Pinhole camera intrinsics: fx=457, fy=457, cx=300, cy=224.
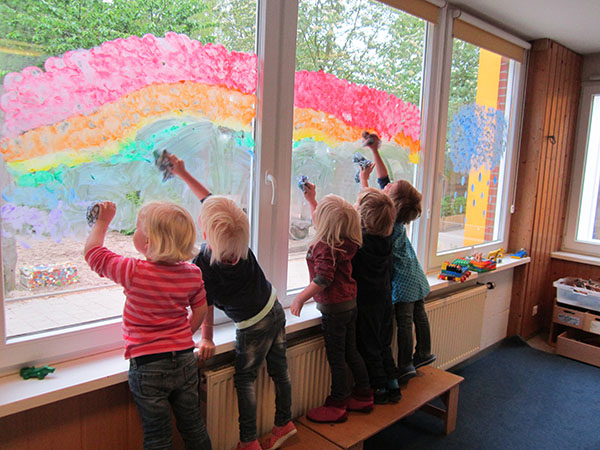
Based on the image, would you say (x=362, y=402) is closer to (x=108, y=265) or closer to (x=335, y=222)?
(x=335, y=222)

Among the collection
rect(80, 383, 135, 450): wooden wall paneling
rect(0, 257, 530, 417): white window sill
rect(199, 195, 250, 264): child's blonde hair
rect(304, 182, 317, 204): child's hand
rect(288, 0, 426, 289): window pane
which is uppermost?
rect(288, 0, 426, 289): window pane

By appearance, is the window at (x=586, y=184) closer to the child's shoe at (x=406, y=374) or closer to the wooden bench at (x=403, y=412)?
the wooden bench at (x=403, y=412)

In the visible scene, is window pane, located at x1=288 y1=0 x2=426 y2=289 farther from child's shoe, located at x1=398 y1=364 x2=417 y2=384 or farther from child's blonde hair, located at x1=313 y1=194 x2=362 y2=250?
child's shoe, located at x1=398 y1=364 x2=417 y2=384

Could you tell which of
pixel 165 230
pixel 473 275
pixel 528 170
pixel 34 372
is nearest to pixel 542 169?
pixel 528 170

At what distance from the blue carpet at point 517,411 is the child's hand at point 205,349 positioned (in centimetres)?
118

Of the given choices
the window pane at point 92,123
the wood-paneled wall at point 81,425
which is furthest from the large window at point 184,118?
the wood-paneled wall at point 81,425

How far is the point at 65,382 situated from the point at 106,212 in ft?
1.75

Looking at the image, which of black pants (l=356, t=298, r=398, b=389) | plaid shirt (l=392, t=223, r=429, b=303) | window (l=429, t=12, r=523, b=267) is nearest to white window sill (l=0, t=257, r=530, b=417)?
black pants (l=356, t=298, r=398, b=389)

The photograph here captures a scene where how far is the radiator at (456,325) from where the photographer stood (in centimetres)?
286

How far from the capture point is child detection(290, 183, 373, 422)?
1.94 metres

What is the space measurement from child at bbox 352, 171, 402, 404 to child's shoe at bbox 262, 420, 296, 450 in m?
0.53

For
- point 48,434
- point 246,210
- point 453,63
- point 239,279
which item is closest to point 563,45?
point 453,63

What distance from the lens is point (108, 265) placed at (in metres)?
1.38

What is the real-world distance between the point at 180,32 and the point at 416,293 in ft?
5.53
